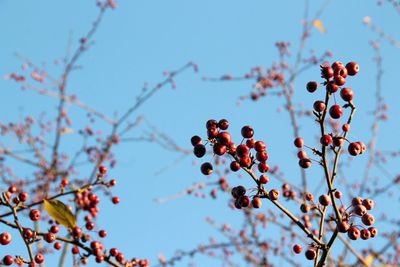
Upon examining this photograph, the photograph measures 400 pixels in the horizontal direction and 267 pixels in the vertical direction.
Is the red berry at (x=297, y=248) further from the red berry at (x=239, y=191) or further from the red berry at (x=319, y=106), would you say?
the red berry at (x=319, y=106)

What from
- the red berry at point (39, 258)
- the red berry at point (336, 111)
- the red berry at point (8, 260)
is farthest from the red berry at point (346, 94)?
the red berry at point (8, 260)

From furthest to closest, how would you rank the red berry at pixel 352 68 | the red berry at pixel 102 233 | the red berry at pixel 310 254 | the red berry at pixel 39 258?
the red berry at pixel 102 233 < the red berry at pixel 39 258 < the red berry at pixel 310 254 < the red berry at pixel 352 68

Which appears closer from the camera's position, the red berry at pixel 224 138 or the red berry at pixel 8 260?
the red berry at pixel 224 138

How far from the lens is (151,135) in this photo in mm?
7320

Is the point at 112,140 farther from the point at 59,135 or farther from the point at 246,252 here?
the point at 246,252

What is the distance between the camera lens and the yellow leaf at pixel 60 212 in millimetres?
2733

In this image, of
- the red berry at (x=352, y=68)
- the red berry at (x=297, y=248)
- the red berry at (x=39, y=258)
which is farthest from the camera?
the red berry at (x=39, y=258)

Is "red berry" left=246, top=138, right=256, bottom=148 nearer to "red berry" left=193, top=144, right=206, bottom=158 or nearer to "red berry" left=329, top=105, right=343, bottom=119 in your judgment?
"red berry" left=193, top=144, right=206, bottom=158

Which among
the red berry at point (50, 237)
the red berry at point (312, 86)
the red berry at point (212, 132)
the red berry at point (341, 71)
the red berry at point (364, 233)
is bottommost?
the red berry at point (364, 233)

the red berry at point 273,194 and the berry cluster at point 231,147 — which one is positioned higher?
the berry cluster at point 231,147

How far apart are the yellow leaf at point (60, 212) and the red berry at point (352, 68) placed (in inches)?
67.3

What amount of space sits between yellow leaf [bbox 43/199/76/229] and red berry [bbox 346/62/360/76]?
5.61 feet

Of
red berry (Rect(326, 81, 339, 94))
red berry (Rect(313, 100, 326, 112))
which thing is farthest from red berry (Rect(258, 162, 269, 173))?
red berry (Rect(326, 81, 339, 94))

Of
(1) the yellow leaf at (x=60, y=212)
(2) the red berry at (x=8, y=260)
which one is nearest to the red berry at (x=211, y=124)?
(1) the yellow leaf at (x=60, y=212)
